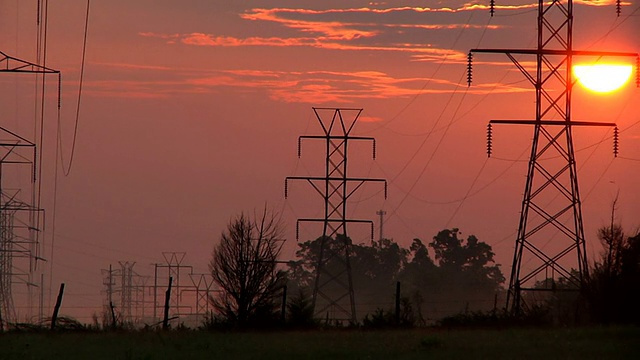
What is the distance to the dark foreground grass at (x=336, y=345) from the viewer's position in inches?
1368

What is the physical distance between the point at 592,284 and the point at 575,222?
266 cm

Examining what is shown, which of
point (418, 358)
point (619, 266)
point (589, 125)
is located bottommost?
point (418, 358)

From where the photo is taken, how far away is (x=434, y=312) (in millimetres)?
181875

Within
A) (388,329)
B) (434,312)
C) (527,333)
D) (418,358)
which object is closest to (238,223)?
(388,329)

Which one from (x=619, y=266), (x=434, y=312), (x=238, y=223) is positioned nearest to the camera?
(x=619, y=266)

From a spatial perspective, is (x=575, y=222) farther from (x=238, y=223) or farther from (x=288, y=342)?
(x=288, y=342)

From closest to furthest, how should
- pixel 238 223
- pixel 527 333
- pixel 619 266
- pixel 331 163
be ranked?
pixel 527 333
pixel 619 266
pixel 238 223
pixel 331 163

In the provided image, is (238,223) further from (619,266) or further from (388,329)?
(619,266)

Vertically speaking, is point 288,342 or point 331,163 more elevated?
point 331,163

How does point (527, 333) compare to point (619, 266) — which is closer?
point (527, 333)

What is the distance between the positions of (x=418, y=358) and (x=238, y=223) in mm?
25633

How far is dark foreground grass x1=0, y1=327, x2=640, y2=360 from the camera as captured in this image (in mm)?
34753

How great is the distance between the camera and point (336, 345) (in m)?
38.3

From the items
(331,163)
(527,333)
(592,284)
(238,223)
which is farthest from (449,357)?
(331,163)
